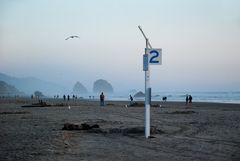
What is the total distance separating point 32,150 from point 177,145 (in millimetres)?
4674

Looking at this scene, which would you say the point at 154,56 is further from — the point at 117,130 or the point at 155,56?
the point at 117,130

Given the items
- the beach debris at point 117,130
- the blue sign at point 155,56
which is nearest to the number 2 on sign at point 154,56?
the blue sign at point 155,56

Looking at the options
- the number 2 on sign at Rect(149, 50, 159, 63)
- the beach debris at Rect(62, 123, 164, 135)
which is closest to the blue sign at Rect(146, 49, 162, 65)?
the number 2 on sign at Rect(149, 50, 159, 63)

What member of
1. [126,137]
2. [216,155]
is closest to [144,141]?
[126,137]

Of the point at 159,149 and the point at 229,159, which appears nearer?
the point at 229,159

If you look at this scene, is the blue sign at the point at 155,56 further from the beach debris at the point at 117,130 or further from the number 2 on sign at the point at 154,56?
the beach debris at the point at 117,130

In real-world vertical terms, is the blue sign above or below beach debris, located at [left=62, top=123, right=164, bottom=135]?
above

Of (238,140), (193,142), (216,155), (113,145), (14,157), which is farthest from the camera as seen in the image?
(238,140)

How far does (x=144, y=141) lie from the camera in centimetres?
1345

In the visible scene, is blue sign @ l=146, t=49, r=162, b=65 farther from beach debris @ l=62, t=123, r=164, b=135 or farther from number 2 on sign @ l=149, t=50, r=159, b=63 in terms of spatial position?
beach debris @ l=62, t=123, r=164, b=135

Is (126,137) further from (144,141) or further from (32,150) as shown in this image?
(32,150)

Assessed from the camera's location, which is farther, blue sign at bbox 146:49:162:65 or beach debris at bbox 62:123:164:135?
beach debris at bbox 62:123:164:135

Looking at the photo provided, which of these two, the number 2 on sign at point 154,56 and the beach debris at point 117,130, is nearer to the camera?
the number 2 on sign at point 154,56

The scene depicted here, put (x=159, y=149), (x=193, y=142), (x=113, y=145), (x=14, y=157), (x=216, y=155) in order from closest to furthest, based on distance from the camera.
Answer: (x=14, y=157) → (x=216, y=155) → (x=159, y=149) → (x=113, y=145) → (x=193, y=142)
